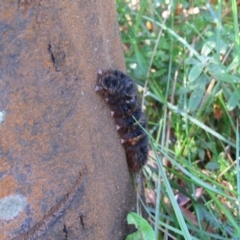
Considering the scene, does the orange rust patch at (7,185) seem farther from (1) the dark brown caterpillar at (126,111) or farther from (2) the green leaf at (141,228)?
(2) the green leaf at (141,228)

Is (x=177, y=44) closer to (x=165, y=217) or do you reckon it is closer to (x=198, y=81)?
(x=198, y=81)

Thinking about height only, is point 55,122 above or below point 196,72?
above

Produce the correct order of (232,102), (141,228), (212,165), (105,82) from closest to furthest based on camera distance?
(105,82) < (141,228) < (232,102) < (212,165)

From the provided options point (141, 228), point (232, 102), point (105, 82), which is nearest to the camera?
point (105, 82)

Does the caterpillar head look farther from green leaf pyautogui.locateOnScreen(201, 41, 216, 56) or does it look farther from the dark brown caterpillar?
green leaf pyautogui.locateOnScreen(201, 41, 216, 56)

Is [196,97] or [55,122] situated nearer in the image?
[55,122]

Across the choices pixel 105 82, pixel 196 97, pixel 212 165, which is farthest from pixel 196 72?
pixel 105 82

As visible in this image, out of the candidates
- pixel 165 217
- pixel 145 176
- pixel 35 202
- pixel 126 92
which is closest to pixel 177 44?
pixel 145 176

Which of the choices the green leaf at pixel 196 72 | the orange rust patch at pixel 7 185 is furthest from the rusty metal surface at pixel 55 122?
the green leaf at pixel 196 72

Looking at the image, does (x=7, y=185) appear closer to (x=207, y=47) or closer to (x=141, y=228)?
(x=141, y=228)
